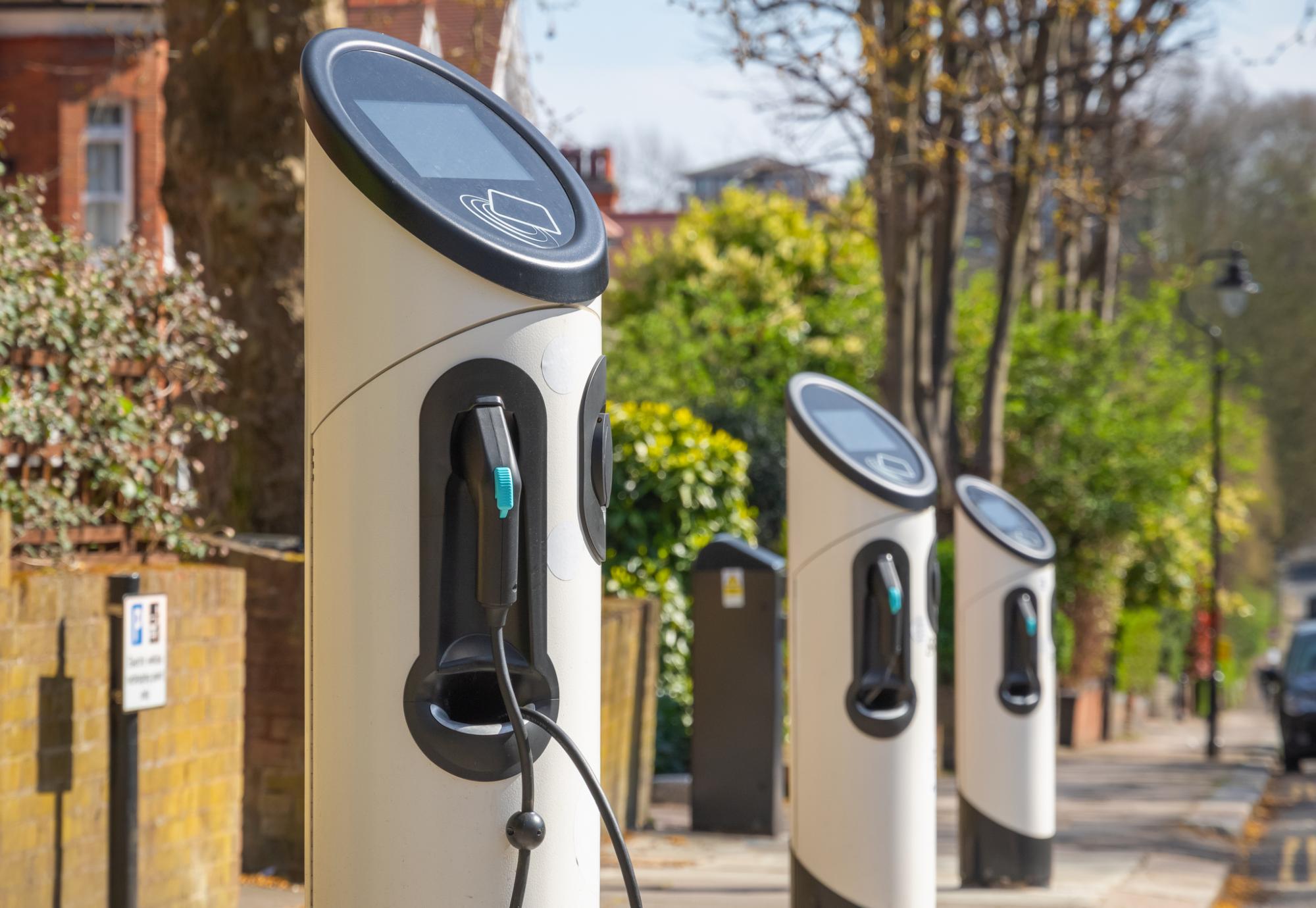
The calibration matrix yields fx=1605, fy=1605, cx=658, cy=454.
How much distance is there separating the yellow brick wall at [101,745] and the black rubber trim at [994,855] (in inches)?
134

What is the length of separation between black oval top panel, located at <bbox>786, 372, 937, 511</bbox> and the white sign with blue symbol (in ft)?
7.19

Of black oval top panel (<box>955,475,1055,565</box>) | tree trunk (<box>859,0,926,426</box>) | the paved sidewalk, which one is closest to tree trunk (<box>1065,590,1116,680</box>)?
the paved sidewalk

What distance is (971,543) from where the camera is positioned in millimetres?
7383

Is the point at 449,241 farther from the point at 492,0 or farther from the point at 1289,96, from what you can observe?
the point at 1289,96

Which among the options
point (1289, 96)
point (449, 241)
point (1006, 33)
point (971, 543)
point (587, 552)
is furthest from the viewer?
point (1289, 96)

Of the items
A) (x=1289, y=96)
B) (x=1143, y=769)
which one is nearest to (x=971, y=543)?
(x=1143, y=769)

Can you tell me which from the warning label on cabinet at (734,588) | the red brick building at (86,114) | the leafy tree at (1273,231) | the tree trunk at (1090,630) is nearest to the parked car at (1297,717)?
the tree trunk at (1090,630)

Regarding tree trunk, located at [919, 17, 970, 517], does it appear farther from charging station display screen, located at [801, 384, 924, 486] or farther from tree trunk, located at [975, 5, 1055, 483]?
charging station display screen, located at [801, 384, 924, 486]

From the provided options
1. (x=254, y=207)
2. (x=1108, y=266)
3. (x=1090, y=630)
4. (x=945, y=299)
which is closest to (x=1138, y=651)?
(x=1090, y=630)

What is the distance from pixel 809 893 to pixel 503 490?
10.4 feet

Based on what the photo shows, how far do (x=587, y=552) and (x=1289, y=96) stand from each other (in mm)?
51326

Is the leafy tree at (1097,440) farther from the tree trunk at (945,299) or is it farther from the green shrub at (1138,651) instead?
the tree trunk at (945,299)

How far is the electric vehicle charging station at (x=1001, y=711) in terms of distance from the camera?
7293mm

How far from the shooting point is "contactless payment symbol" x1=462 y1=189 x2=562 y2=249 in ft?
9.06
